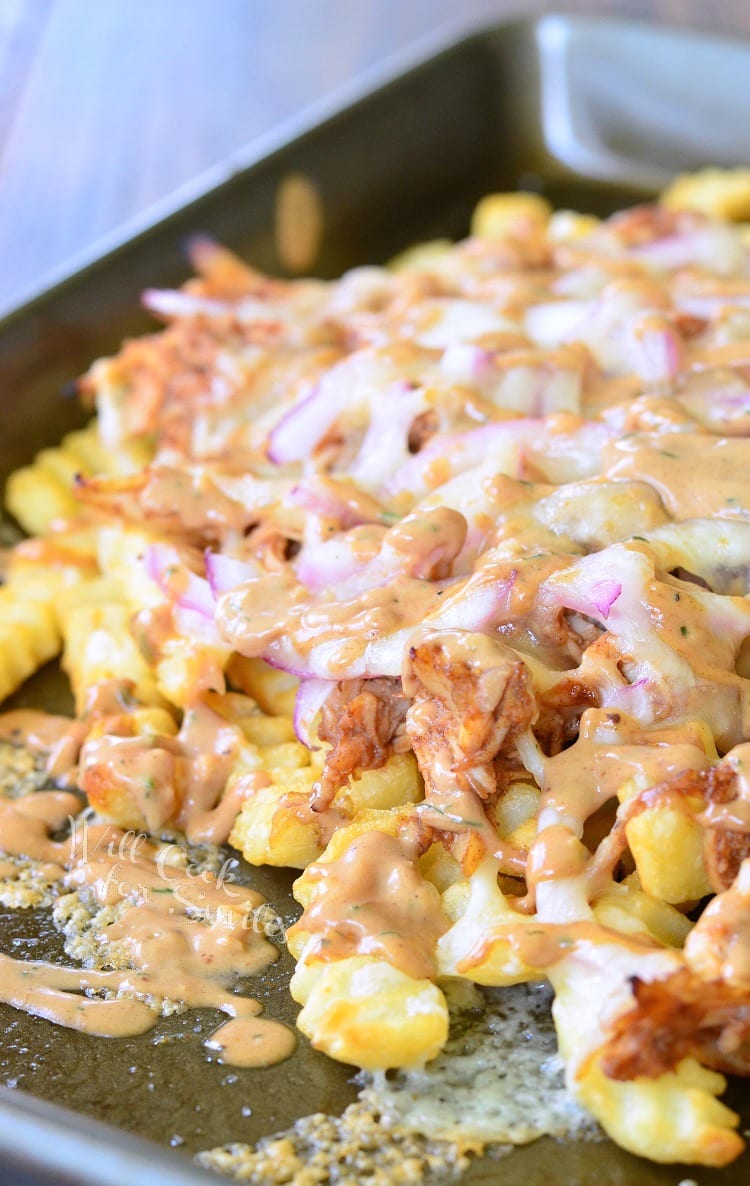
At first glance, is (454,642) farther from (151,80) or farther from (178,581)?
(151,80)

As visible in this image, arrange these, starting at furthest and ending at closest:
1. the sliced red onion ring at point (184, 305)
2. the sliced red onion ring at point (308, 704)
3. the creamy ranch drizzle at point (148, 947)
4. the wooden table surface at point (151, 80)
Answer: the wooden table surface at point (151, 80), the sliced red onion ring at point (184, 305), the sliced red onion ring at point (308, 704), the creamy ranch drizzle at point (148, 947)

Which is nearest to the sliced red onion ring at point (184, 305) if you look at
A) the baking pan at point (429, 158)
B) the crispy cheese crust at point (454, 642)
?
the crispy cheese crust at point (454, 642)

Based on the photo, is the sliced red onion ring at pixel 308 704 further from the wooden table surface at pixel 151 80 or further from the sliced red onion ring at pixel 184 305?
the wooden table surface at pixel 151 80

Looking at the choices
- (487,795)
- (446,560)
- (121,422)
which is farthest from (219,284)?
(487,795)

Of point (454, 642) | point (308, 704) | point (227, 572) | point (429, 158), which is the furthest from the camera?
point (429, 158)

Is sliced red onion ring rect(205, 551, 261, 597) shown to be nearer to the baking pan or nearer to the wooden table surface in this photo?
the baking pan

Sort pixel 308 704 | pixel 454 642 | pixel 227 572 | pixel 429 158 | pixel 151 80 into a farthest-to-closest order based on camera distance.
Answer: pixel 151 80, pixel 429 158, pixel 227 572, pixel 308 704, pixel 454 642

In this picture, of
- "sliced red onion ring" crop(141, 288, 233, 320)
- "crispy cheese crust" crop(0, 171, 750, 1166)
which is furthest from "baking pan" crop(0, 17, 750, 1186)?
"crispy cheese crust" crop(0, 171, 750, 1166)

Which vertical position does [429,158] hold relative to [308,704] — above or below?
above

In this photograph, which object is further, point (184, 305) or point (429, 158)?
point (429, 158)

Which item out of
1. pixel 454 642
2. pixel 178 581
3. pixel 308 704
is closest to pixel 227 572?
pixel 178 581
